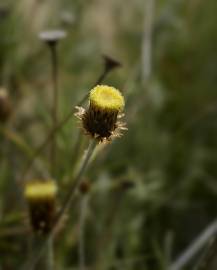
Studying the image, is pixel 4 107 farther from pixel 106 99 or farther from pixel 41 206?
pixel 106 99

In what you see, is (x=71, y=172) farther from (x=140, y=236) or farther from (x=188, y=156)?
(x=188, y=156)

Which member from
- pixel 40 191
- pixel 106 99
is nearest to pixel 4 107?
pixel 40 191

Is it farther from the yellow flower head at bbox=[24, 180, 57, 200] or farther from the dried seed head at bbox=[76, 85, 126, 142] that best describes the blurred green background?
the dried seed head at bbox=[76, 85, 126, 142]

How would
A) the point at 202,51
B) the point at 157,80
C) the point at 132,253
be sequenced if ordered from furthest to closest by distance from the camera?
the point at 202,51 → the point at 157,80 → the point at 132,253

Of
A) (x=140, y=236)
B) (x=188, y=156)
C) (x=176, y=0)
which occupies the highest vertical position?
(x=176, y=0)

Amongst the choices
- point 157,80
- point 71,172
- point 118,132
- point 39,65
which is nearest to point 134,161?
point 157,80

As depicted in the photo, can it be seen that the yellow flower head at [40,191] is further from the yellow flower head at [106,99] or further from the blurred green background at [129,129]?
the yellow flower head at [106,99]
